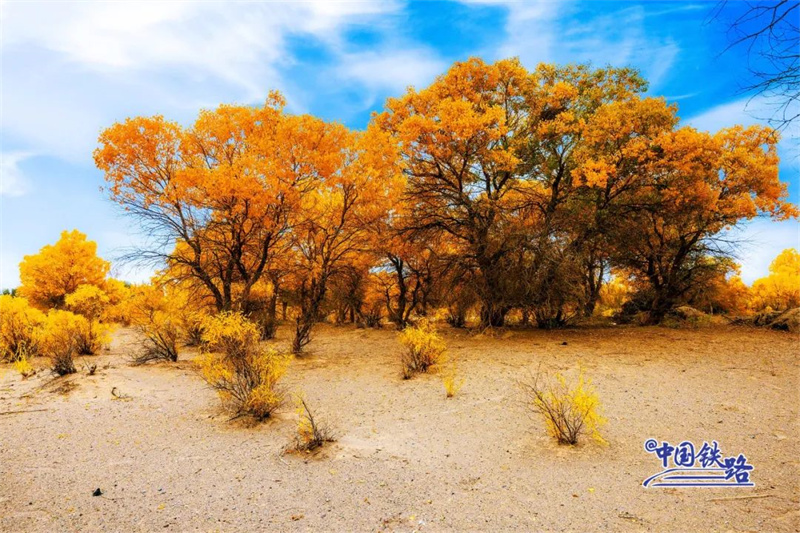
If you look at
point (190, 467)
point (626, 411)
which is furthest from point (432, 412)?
point (190, 467)

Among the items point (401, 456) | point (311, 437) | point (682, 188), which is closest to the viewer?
point (401, 456)

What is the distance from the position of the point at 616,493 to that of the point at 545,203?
39.6 feet

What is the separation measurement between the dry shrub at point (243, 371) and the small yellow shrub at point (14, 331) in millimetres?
→ 8988

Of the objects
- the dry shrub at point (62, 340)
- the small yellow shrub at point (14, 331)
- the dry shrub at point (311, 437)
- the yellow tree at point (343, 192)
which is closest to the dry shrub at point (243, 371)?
the dry shrub at point (311, 437)

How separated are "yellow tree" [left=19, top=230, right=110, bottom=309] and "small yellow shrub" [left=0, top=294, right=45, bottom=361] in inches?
438

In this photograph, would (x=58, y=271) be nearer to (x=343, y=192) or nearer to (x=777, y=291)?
(x=343, y=192)

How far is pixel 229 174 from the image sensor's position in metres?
11.4

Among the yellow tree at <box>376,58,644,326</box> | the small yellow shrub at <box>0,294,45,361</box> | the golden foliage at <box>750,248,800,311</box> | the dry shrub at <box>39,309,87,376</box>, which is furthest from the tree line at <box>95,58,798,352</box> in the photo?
the golden foliage at <box>750,248,800,311</box>

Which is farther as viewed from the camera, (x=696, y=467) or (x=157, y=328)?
(x=157, y=328)

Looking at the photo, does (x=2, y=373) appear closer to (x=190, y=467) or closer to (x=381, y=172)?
(x=190, y=467)

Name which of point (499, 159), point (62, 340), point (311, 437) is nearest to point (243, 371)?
point (311, 437)

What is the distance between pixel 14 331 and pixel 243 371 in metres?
11.4

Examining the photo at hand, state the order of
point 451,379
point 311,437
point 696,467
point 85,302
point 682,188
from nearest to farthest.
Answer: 1. point 696,467
2. point 311,437
3. point 451,379
4. point 682,188
5. point 85,302

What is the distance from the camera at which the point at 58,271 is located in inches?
962
